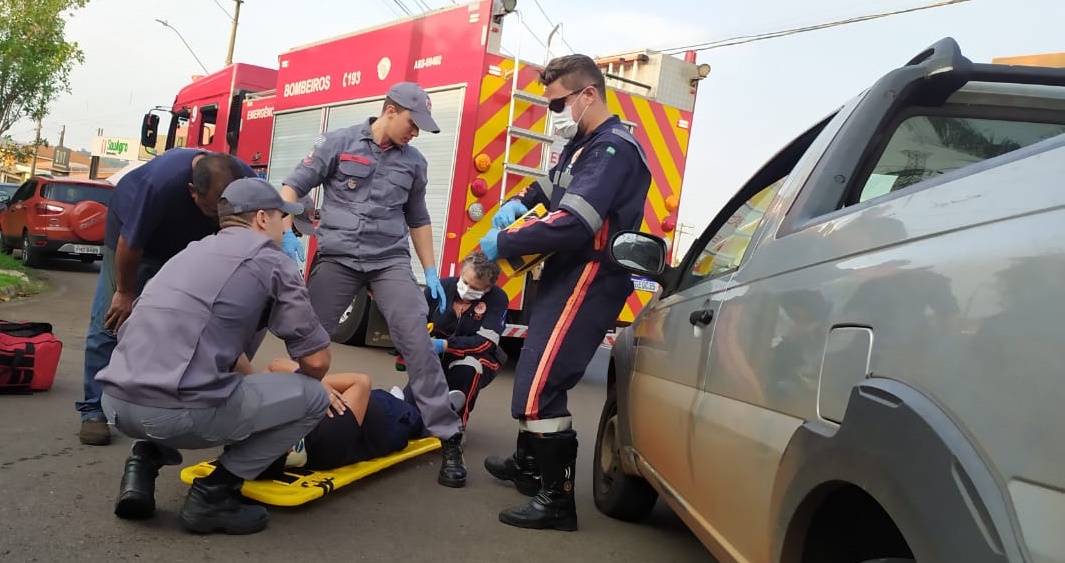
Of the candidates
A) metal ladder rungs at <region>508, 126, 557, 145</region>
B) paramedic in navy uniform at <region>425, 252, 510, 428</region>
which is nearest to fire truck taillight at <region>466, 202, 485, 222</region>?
metal ladder rungs at <region>508, 126, 557, 145</region>

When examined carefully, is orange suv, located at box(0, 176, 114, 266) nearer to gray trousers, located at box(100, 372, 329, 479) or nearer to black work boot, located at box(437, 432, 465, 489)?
black work boot, located at box(437, 432, 465, 489)

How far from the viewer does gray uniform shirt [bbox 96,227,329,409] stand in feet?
9.82

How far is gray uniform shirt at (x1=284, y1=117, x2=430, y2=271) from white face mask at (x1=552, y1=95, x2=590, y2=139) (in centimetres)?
94

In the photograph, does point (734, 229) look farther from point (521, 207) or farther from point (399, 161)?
point (399, 161)

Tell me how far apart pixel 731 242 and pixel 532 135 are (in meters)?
4.89

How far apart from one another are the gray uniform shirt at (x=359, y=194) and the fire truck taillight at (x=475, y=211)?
10.2 feet

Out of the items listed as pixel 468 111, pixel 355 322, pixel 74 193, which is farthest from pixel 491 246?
pixel 74 193

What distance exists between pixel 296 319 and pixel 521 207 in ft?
4.52

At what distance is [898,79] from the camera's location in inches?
90.2

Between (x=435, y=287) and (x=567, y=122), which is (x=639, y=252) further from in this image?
(x=435, y=287)

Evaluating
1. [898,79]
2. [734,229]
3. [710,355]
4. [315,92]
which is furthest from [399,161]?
[315,92]

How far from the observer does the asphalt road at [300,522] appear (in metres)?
3.05

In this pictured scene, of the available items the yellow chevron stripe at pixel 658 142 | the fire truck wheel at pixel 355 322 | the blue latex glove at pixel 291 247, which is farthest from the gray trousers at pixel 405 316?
the yellow chevron stripe at pixel 658 142

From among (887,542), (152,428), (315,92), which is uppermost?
(315,92)
